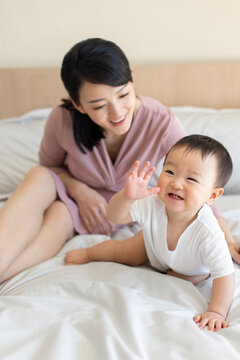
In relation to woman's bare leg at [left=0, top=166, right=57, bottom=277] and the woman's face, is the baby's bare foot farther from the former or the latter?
the woman's face

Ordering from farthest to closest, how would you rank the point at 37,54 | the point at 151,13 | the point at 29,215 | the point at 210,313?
the point at 37,54, the point at 151,13, the point at 29,215, the point at 210,313

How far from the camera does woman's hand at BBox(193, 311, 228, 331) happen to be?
33.4 inches

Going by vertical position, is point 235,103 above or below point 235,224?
above

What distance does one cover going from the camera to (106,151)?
1336mm

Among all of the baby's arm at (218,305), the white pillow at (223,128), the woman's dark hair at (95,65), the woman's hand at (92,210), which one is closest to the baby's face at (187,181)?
the baby's arm at (218,305)

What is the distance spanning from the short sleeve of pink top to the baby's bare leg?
174 mm

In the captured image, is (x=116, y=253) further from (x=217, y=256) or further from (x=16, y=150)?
(x=16, y=150)

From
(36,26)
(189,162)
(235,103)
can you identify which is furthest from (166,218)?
(36,26)

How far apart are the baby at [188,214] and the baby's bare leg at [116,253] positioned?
0.13 feet

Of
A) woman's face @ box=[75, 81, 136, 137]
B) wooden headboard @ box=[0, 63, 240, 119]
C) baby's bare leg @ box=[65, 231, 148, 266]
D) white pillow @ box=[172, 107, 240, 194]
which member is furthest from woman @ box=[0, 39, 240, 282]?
wooden headboard @ box=[0, 63, 240, 119]


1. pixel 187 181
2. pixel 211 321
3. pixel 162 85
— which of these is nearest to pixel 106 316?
pixel 211 321

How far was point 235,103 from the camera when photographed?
6.56ft

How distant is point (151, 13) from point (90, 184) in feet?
3.54

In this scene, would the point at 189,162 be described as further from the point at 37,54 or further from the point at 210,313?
the point at 37,54
